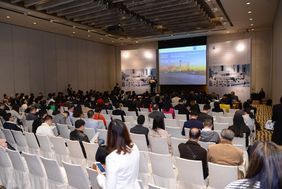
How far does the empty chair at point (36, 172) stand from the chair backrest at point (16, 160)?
Result: 151mm

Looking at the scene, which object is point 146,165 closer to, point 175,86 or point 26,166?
point 26,166

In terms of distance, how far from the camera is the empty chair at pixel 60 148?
487cm

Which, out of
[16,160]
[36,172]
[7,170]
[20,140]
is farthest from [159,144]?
[20,140]

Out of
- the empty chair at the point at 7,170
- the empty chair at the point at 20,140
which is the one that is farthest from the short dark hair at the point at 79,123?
the empty chair at the point at 20,140

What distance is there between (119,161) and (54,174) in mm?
1815

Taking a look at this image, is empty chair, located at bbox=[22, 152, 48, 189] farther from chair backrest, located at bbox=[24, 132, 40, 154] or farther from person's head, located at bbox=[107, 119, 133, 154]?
person's head, located at bbox=[107, 119, 133, 154]

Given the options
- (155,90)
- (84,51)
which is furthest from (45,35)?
(155,90)

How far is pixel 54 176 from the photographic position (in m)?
3.57

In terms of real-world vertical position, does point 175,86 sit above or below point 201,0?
below

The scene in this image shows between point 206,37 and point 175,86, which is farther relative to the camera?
point 175,86

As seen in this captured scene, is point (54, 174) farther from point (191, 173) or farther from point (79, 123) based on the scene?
point (191, 173)

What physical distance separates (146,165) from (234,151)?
1.33 m

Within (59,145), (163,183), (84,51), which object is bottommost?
(163,183)

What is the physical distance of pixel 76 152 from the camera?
4.59 meters
